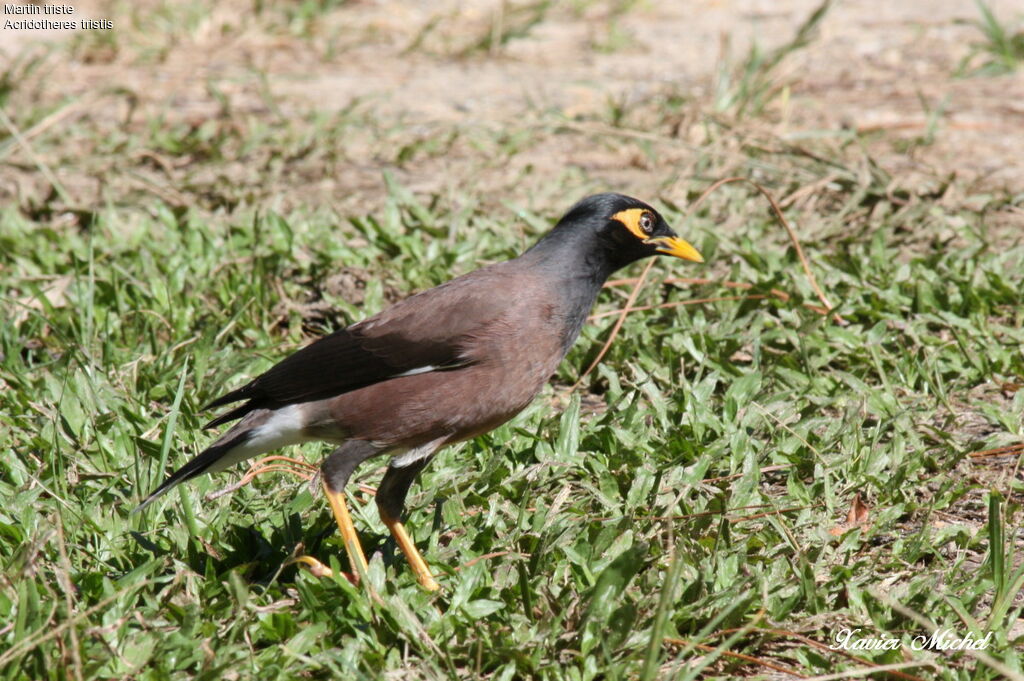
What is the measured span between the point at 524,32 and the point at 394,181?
3.18 metres

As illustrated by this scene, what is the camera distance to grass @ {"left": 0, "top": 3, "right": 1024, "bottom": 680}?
3.30 m

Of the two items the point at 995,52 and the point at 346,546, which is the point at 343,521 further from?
the point at 995,52

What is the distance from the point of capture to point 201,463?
12.4ft

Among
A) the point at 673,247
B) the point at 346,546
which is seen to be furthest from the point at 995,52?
the point at 346,546

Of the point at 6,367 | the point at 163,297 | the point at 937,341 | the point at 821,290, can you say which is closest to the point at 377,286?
the point at 163,297

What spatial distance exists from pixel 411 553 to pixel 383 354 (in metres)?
0.65

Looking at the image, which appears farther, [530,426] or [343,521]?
[530,426]

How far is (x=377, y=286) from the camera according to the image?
5.61 metres

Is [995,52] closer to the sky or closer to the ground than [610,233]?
closer to the ground

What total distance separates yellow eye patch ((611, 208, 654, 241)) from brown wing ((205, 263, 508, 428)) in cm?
57

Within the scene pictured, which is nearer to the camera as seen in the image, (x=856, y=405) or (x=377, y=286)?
(x=856, y=405)

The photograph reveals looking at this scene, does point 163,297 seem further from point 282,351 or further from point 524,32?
point 524,32

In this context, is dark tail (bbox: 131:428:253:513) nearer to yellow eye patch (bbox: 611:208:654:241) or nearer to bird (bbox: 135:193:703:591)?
bird (bbox: 135:193:703:591)

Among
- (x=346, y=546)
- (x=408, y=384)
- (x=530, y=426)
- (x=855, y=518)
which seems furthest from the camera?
(x=530, y=426)
